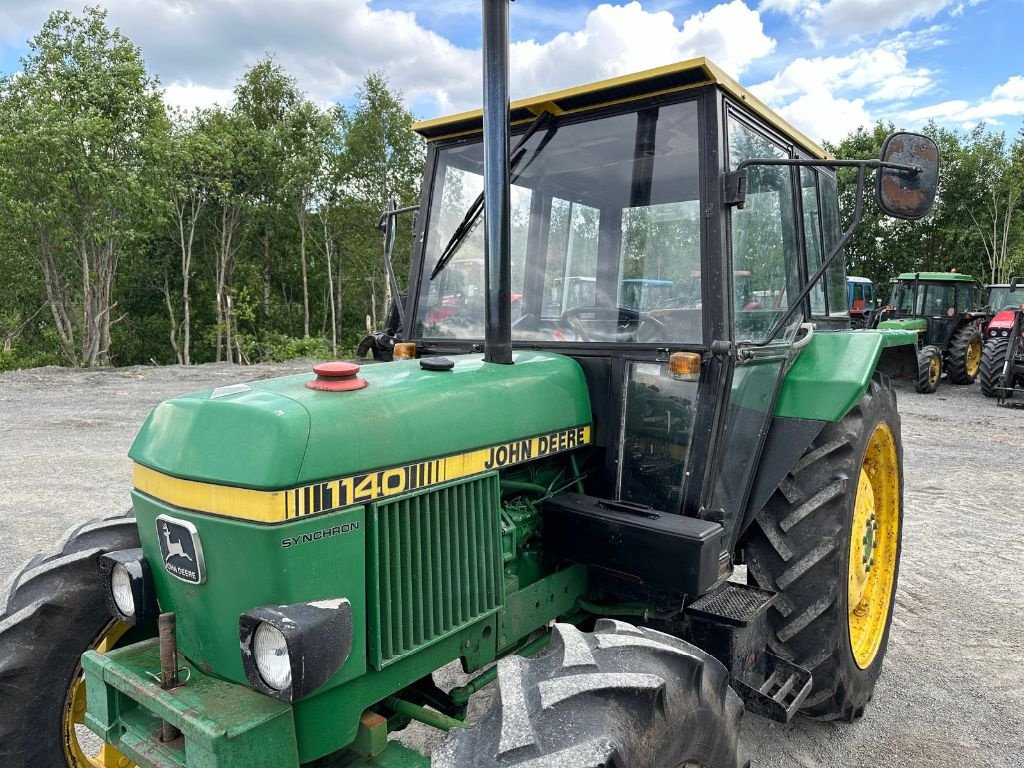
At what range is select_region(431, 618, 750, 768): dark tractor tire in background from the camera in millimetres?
1602

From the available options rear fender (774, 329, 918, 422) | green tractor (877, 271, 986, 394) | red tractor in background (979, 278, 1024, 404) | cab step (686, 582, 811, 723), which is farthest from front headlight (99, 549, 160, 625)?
green tractor (877, 271, 986, 394)

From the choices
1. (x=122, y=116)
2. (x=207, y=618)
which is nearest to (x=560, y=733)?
(x=207, y=618)

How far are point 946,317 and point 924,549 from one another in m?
12.4

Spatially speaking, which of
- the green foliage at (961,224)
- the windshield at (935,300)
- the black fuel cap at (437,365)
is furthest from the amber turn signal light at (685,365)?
the green foliage at (961,224)

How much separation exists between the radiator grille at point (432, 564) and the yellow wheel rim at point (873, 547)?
174cm

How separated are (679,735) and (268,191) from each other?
25225 mm

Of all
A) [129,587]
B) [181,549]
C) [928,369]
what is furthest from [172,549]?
[928,369]

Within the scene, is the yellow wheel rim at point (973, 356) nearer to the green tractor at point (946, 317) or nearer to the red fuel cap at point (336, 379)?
the green tractor at point (946, 317)

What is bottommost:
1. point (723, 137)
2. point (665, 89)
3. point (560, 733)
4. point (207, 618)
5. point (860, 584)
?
point (860, 584)

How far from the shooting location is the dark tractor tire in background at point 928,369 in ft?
44.6

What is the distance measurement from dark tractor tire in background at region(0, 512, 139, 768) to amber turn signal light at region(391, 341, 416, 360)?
4.23ft

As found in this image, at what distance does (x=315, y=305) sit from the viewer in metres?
30.4

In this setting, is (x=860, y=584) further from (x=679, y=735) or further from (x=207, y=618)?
(x=207, y=618)

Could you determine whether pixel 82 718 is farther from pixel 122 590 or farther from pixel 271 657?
pixel 271 657
